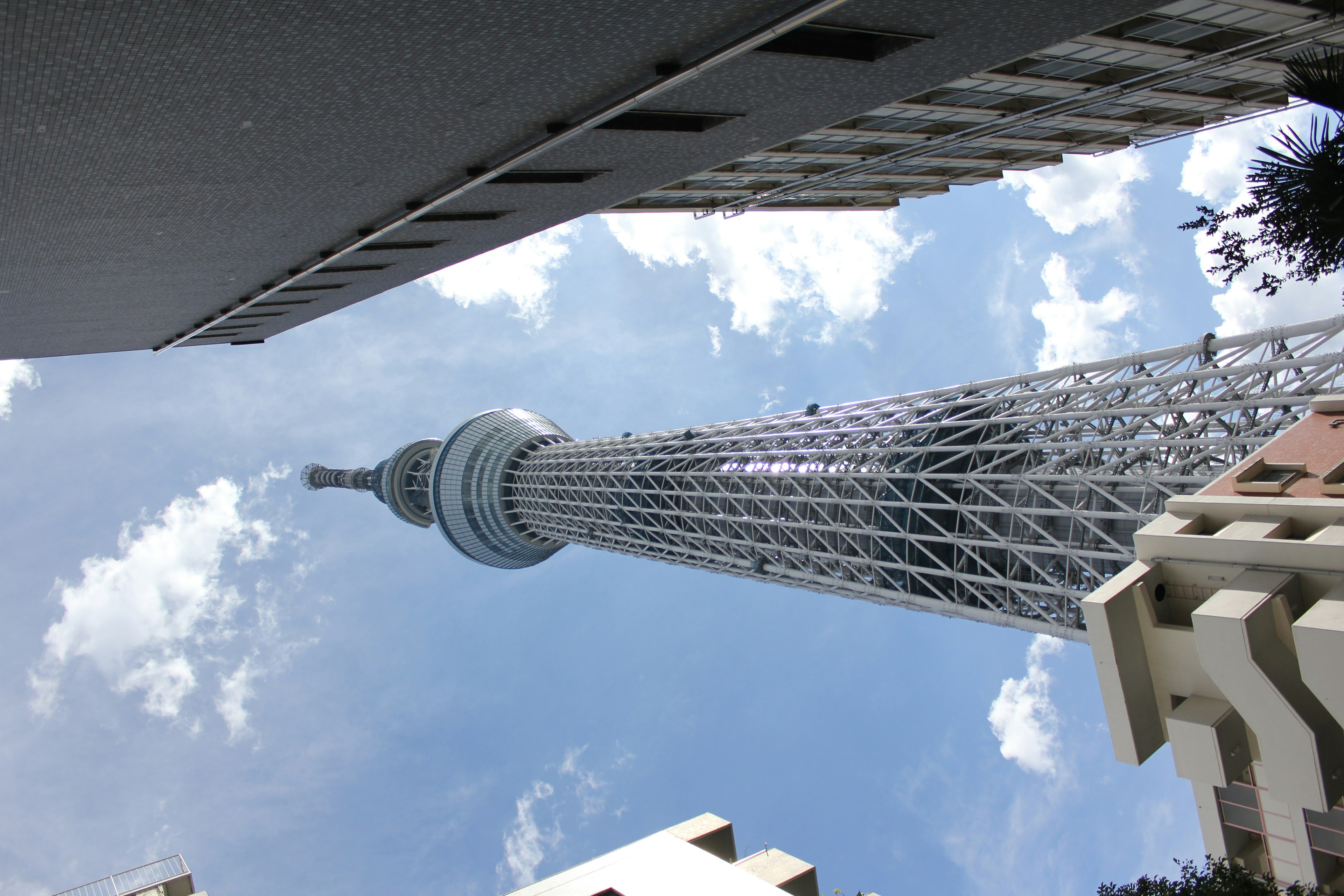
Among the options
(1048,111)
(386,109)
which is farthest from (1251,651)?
(1048,111)

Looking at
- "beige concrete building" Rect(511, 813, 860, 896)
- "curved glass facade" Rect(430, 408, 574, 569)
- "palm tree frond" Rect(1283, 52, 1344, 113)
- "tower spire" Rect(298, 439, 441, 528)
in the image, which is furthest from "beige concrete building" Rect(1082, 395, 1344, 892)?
"tower spire" Rect(298, 439, 441, 528)

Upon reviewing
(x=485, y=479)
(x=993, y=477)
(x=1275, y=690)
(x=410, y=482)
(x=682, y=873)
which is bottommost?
(x=682, y=873)

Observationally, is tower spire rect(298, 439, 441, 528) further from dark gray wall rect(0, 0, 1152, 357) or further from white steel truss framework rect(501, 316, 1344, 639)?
dark gray wall rect(0, 0, 1152, 357)

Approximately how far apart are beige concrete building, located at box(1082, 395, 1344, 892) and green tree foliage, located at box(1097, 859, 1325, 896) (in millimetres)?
1060

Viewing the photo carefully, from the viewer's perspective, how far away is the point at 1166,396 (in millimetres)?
24531

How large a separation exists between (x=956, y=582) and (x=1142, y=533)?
62.1ft

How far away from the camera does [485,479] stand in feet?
320

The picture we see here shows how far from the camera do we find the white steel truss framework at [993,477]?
22297 mm

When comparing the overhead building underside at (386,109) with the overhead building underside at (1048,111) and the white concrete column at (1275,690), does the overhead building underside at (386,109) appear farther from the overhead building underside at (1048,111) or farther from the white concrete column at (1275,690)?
the white concrete column at (1275,690)

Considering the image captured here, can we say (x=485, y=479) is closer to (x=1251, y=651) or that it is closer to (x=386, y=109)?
(x=386, y=109)

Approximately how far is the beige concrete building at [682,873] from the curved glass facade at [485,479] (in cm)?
7649

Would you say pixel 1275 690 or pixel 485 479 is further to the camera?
pixel 485 479

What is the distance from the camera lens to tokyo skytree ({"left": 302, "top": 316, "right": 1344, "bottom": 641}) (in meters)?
22.4

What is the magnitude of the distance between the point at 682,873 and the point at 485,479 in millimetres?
80671
